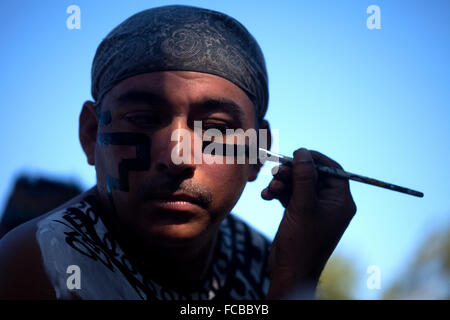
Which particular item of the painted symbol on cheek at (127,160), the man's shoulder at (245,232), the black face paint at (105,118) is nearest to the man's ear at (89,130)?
the black face paint at (105,118)

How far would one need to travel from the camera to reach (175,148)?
178 centimetres

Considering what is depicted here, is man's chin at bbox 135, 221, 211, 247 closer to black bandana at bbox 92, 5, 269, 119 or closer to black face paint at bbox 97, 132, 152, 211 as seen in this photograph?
black face paint at bbox 97, 132, 152, 211

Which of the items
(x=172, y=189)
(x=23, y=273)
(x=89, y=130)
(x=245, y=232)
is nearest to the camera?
(x=23, y=273)

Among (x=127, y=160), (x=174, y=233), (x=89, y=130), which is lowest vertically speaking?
(x=174, y=233)

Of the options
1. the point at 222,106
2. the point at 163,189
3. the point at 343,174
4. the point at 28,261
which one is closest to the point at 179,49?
the point at 222,106

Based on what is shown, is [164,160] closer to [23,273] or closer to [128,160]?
[128,160]

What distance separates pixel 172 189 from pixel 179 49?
0.77m

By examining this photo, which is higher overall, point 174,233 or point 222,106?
point 222,106

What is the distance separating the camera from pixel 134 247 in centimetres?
203

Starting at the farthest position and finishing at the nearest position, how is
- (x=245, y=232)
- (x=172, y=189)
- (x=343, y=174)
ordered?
(x=245, y=232) < (x=343, y=174) < (x=172, y=189)

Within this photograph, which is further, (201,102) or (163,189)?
(201,102)
